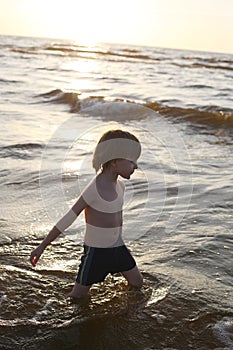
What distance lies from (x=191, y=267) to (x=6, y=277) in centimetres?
141

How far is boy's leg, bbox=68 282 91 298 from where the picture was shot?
3.24m

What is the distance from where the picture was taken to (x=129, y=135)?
3.10m

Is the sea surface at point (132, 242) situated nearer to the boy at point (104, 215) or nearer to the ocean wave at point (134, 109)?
the boy at point (104, 215)

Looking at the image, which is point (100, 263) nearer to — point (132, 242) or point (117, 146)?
point (117, 146)

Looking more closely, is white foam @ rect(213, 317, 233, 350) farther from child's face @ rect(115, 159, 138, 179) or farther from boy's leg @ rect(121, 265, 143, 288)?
child's face @ rect(115, 159, 138, 179)

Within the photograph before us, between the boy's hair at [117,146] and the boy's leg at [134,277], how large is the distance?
82cm

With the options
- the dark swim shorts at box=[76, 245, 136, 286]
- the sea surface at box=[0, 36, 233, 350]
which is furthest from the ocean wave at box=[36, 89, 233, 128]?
the dark swim shorts at box=[76, 245, 136, 286]

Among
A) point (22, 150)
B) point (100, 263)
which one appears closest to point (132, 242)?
point (100, 263)

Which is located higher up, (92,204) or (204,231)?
(92,204)

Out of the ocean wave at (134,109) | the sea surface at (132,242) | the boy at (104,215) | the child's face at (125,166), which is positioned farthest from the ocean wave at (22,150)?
the ocean wave at (134,109)

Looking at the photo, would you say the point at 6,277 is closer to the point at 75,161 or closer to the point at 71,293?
the point at 71,293

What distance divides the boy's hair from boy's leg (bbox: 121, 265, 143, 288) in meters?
0.82

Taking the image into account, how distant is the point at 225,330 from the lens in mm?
2984

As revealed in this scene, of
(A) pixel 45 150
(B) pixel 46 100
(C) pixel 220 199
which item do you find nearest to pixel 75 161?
(A) pixel 45 150
